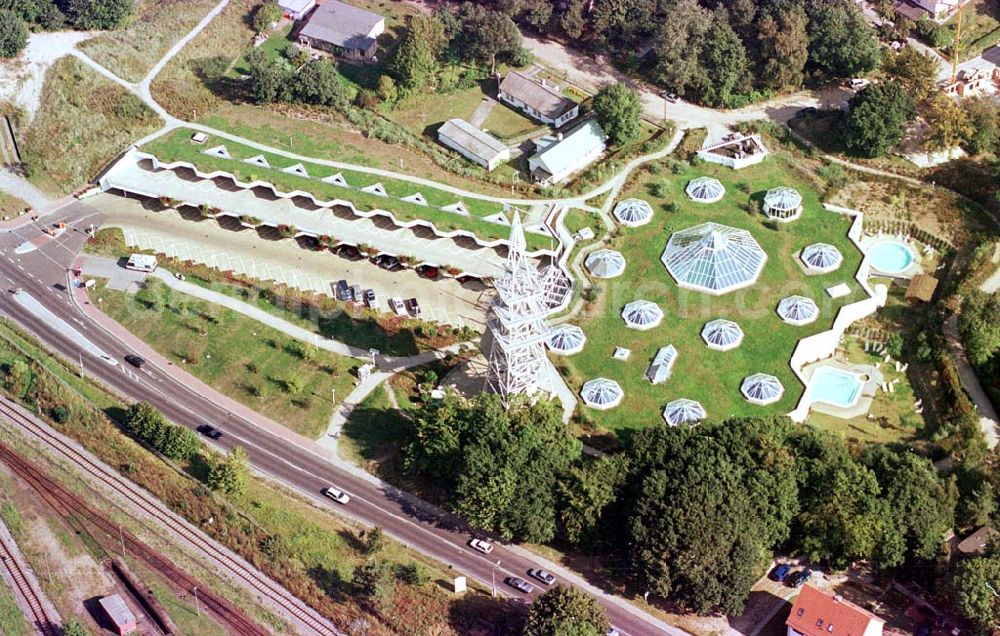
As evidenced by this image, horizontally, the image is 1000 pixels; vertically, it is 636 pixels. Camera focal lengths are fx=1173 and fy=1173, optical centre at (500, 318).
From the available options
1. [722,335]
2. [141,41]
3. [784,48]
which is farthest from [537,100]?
[141,41]

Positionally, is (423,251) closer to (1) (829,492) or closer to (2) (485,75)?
(2) (485,75)

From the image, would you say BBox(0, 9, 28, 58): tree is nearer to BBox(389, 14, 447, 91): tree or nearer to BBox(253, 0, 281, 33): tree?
BBox(253, 0, 281, 33): tree

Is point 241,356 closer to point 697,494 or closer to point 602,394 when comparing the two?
point 602,394

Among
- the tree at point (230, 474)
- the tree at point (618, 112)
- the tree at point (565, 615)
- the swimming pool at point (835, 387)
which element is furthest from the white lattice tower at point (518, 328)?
the tree at point (618, 112)

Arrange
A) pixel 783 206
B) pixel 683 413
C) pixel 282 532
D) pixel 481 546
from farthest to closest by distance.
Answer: pixel 783 206
pixel 683 413
pixel 282 532
pixel 481 546

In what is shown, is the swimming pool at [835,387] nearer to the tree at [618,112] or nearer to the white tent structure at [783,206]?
the white tent structure at [783,206]

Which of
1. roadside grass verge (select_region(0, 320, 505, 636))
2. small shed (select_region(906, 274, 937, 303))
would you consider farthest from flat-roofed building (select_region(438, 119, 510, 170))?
roadside grass verge (select_region(0, 320, 505, 636))
